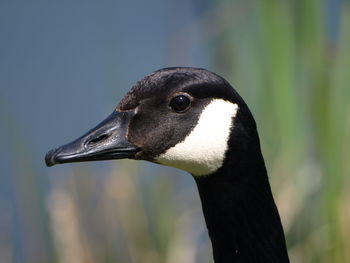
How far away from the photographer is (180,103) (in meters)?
1.94

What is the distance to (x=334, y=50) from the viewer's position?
8.85ft

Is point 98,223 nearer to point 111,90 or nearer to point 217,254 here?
point 111,90

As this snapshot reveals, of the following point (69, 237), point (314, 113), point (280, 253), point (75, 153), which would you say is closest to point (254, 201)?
point (280, 253)

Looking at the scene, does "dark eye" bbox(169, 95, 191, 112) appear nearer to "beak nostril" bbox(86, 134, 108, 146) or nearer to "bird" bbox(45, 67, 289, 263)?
"bird" bbox(45, 67, 289, 263)

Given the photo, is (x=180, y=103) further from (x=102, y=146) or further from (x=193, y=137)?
(x=102, y=146)

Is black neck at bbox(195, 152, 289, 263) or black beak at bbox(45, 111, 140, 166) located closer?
black beak at bbox(45, 111, 140, 166)

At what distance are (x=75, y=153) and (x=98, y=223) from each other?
1312 mm

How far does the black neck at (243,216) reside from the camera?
198cm

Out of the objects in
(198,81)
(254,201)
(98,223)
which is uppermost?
(198,81)

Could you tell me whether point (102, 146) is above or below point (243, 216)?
above

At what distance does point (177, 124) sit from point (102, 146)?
0.19 meters

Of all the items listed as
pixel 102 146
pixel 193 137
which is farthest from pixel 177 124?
pixel 102 146

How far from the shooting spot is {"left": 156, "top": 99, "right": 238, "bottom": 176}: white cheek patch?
1912 mm

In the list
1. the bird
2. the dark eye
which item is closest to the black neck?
the bird
